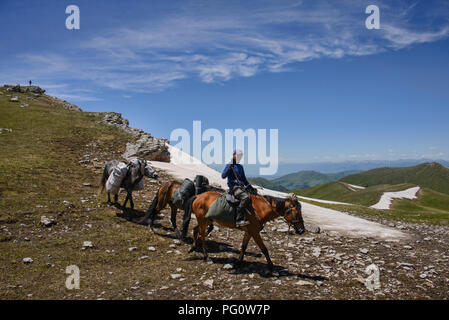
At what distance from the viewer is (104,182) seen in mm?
15141

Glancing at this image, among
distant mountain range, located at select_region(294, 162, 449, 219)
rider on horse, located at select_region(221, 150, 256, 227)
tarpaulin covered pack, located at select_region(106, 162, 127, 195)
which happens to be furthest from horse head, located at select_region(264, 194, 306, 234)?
distant mountain range, located at select_region(294, 162, 449, 219)

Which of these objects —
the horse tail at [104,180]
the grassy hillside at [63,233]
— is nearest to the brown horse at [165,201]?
the grassy hillside at [63,233]

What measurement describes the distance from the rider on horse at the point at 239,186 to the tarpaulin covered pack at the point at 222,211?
31 centimetres

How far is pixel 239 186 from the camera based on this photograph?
29.3 ft

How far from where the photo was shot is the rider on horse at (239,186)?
856cm

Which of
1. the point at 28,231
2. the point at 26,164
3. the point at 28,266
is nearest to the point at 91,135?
the point at 26,164

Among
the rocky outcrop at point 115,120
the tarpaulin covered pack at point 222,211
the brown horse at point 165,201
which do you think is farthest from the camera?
the rocky outcrop at point 115,120

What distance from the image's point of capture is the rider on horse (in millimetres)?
8562

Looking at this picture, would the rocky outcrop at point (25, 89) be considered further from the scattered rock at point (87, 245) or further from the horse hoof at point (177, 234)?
the horse hoof at point (177, 234)

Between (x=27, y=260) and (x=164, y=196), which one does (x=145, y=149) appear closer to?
(x=164, y=196)

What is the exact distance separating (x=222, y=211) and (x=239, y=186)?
997mm

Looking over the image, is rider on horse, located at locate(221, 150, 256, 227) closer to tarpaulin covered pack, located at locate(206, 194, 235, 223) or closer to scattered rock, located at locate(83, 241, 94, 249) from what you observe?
tarpaulin covered pack, located at locate(206, 194, 235, 223)

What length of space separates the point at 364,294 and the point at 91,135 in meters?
28.5

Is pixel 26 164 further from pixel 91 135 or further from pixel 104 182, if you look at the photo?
pixel 91 135
